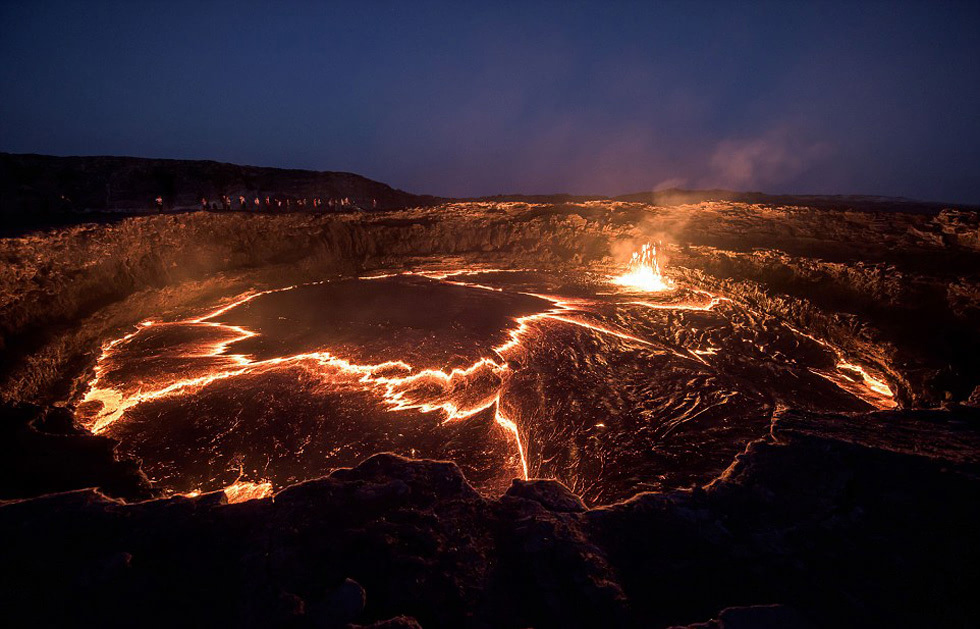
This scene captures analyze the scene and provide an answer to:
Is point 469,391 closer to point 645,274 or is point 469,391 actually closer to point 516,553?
point 516,553

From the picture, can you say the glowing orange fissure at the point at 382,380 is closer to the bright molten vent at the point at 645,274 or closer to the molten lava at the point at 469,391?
the molten lava at the point at 469,391

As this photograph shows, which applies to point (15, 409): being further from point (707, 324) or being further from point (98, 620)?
point (707, 324)

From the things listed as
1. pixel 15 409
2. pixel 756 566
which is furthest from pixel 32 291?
pixel 756 566

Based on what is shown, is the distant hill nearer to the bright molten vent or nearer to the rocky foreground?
the bright molten vent

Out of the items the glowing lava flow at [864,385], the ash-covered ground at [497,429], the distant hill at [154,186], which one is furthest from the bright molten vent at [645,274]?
the distant hill at [154,186]

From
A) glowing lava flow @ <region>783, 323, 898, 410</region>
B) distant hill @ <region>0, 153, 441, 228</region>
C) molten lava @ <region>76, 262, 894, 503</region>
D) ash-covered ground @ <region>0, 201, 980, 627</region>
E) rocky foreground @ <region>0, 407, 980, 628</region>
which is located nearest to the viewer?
rocky foreground @ <region>0, 407, 980, 628</region>

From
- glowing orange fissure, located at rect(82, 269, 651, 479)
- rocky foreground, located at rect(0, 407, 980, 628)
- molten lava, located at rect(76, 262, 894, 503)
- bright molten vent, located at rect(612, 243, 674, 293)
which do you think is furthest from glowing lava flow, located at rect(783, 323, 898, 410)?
bright molten vent, located at rect(612, 243, 674, 293)
